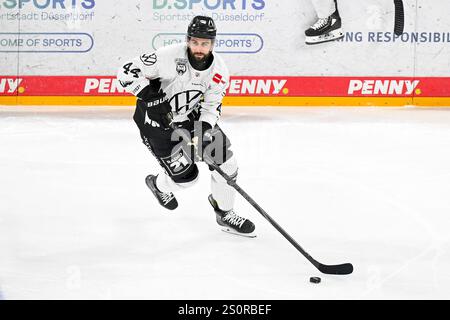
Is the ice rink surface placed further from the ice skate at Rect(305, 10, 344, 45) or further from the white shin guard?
the ice skate at Rect(305, 10, 344, 45)

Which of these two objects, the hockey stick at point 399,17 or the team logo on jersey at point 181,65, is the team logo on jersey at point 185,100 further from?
the hockey stick at point 399,17

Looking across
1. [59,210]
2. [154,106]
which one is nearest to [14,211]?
[59,210]

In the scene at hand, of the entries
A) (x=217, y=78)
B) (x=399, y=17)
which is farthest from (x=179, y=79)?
(x=399, y=17)

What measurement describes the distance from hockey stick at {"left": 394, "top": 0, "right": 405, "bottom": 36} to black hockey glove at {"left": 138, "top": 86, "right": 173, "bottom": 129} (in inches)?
179

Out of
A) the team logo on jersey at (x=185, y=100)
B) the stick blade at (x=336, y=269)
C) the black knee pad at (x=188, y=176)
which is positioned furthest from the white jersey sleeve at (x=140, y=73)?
the stick blade at (x=336, y=269)

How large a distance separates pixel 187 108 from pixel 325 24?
4.11m

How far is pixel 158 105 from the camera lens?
3.29 metres

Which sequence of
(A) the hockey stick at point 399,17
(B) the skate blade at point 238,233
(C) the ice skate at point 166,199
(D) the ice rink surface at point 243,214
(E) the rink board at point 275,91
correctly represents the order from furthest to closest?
1. (E) the rink board at point 275,91
2. (A) the hockey stick at point 399,17
3. (C) the ice skate at point 166,199
4. (B) the skate blade at point 238,233
5. (D) the ice rink surface at point 243,214

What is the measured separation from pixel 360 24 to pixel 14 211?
454cm

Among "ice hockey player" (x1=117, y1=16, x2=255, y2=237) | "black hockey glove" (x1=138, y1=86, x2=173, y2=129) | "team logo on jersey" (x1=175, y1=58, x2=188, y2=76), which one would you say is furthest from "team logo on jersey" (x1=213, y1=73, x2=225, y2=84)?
"black hockey glove" (x1=138, y1=86, x2=173, y2=129)

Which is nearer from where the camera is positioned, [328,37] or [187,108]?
[187,108]

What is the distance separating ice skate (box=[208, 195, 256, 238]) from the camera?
3.42 m

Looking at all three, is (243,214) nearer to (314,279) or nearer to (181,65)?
(181,65)

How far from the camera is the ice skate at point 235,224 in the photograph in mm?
3416
